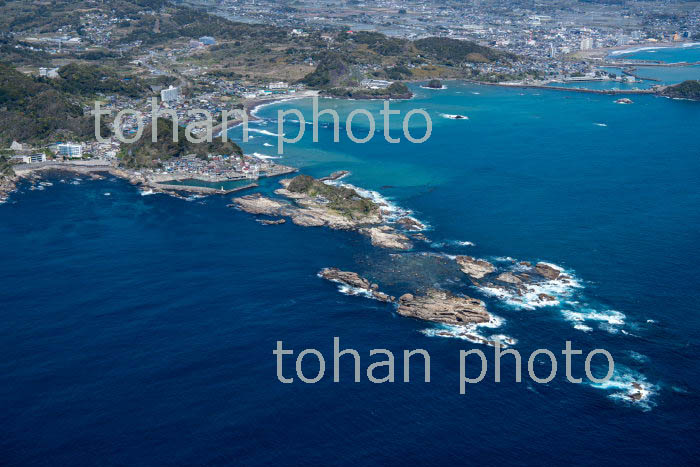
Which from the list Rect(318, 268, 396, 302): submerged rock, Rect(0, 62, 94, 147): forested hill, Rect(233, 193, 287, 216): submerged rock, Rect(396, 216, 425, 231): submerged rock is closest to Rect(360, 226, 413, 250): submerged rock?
Rect(396, 216, 425, 231): submerged rock

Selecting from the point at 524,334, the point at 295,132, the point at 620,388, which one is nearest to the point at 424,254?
the point at 524,334

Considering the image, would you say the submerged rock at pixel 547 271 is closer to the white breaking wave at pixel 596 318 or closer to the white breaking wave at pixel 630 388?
the white breaking wave at pixel 596 318

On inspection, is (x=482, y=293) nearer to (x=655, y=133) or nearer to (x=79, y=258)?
(x=79, y=258)

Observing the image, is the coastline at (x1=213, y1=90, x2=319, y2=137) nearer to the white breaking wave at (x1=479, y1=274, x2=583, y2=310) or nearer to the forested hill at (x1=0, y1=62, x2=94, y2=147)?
the forested hill at (x1=0, y1=62, x2=94, y2=147)

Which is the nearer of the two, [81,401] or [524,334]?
[81,401]

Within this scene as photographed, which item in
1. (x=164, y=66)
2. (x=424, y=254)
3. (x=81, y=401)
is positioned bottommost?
(x=81, y=401)

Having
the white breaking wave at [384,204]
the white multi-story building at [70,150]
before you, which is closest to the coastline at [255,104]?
the white multi-story building at [70,150]

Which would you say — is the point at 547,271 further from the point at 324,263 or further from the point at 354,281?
the point at 324,263
